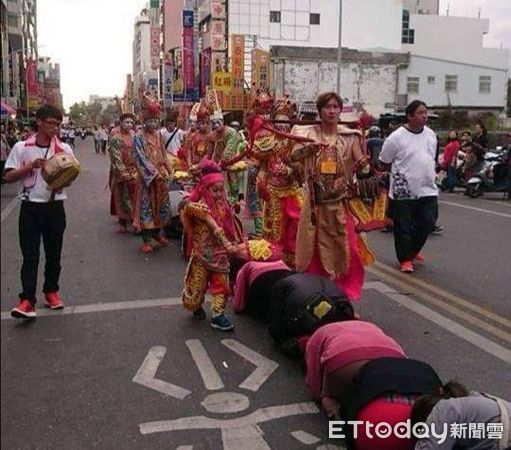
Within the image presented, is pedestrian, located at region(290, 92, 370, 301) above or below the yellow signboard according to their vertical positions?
below

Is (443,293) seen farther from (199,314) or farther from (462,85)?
(462,85)

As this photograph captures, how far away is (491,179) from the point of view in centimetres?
1557

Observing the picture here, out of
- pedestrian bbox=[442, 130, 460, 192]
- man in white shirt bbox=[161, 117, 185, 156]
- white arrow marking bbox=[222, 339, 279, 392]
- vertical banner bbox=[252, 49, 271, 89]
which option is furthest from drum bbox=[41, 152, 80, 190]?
vertical banner bbox=[252, 49, 271, 89]

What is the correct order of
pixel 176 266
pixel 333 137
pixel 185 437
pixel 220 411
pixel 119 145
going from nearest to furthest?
pixel 185 437 → pixel 220 411 → pixel 333 137 → pixel 176 266 → pixel 119 145

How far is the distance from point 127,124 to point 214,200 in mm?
5064

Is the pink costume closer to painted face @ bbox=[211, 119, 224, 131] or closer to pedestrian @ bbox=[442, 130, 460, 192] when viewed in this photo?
painted face @ bbox=[211, 119, 224, 131]

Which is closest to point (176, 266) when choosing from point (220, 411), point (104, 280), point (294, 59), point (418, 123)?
point (104, 280)

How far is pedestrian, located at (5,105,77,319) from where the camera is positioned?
5.07 meters

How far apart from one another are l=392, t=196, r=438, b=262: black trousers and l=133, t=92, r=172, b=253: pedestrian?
3095mm

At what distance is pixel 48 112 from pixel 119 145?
196 inches

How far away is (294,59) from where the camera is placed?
1694 inches

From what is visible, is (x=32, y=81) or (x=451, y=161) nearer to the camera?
(x=451, y=161)

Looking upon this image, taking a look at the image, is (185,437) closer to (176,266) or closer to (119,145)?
(176,266)

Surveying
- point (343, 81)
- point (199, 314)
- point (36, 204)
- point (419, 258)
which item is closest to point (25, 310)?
point (36, 204)
